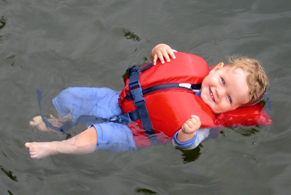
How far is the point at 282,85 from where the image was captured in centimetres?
405

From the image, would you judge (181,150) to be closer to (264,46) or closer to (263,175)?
(263,175)

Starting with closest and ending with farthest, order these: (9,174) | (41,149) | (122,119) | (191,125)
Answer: (191,125) → (41,149) → (9,174) → (122,119)

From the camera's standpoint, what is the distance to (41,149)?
3.16 m

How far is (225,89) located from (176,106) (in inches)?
20.3

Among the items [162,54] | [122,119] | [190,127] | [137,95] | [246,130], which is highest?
[162,54]

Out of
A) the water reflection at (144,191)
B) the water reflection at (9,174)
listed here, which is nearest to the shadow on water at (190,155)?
the water reflection at (144,191)

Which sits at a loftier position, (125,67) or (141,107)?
(125,67)

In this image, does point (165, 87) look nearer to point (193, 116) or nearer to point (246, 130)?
point (193, 116)

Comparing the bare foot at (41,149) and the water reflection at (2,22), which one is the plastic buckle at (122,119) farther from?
the water reflection at (2,22)

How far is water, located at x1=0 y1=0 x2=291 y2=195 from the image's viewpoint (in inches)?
129

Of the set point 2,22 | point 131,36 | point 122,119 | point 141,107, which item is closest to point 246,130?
point 141,107

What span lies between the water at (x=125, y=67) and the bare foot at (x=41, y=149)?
8.2 inches

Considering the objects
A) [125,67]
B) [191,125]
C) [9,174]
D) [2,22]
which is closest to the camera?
[191,125]

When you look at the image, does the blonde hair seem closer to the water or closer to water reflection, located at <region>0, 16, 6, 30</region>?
the water
